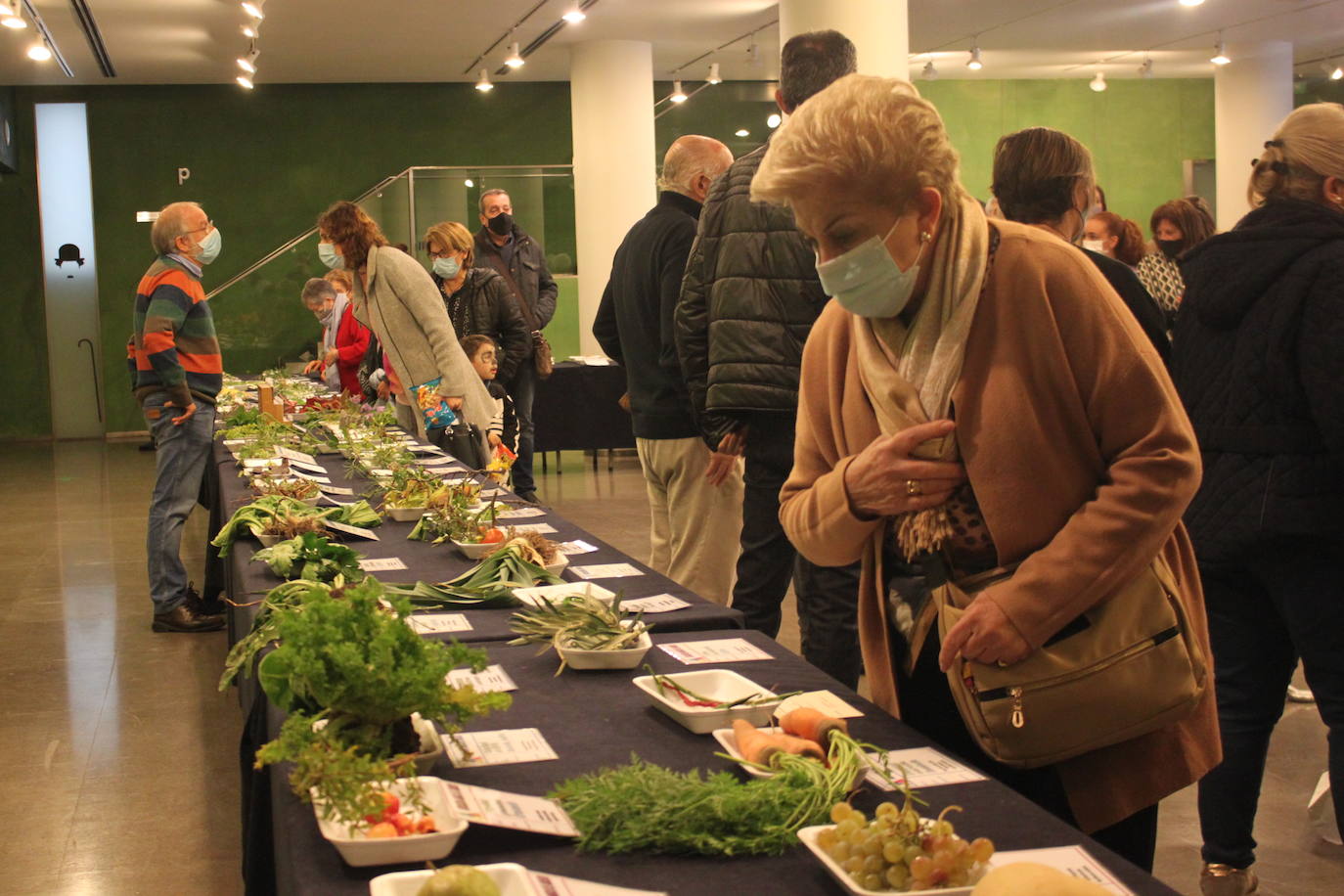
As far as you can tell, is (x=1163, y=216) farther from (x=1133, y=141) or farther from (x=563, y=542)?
(x=1133, y=141)

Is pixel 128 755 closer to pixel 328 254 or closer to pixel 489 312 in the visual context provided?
pixel 328 254

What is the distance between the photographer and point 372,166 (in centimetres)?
1459

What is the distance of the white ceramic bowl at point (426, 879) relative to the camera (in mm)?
1167

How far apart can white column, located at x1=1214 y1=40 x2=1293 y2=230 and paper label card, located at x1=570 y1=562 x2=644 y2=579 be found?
11548 millimetres

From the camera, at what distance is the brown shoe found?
543 cm

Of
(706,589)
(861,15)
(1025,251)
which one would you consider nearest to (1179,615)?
(1025,251)

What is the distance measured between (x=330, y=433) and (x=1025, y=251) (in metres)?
4.14

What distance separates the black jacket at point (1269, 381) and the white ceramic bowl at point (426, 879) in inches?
66.7

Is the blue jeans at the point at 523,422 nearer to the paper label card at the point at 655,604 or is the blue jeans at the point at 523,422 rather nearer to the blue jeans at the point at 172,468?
the blue jeans at the point at 172,468

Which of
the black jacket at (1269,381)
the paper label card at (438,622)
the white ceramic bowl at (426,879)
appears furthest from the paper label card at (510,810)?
the black jacket at (1269,381)

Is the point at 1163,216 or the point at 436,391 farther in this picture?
the point at 1163,216

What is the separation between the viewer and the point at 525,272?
7723 mm

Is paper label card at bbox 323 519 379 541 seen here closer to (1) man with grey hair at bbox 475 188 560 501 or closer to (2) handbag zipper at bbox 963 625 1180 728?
(2) handbag zipper at bbox 963 625 1180 728

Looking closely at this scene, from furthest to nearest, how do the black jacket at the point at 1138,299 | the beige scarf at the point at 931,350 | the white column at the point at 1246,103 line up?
the white column at the point at 1246,103, the black jacket at the point at 1138,299, the beige scarf at the point at 931,350
